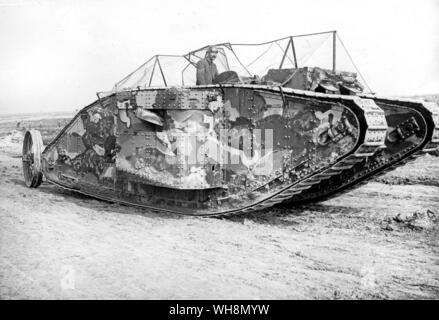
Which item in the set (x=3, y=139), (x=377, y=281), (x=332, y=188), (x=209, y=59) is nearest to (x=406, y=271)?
(x=377, y=281)

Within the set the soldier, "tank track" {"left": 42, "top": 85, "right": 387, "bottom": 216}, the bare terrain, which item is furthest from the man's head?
the bare terrain

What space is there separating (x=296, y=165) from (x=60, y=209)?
4.03 meters

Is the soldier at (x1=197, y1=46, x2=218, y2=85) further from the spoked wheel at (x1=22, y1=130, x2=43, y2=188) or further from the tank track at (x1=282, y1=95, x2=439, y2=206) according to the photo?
the spoked wheel at (x1=22, y1=130, x2=43, y2=188)

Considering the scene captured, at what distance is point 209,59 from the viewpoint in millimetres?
8539

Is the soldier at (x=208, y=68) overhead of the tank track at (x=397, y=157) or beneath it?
overhead

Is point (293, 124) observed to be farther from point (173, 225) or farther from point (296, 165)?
point (173, 225)

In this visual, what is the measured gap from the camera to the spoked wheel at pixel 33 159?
32.6 feet

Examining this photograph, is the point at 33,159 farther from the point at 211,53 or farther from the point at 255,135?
the point at 255,135

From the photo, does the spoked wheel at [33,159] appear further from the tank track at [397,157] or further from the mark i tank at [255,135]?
the tank track at [397,157]

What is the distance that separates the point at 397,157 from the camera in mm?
6926

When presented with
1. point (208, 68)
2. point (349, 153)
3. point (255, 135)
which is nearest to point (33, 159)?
point (208, 68)

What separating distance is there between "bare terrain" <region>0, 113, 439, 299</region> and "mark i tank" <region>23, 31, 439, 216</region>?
1.58ft

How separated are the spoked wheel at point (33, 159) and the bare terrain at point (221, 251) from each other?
3.97ft

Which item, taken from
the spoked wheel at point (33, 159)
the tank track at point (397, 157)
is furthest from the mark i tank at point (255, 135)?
the spoked wheel at point (33, 159)
